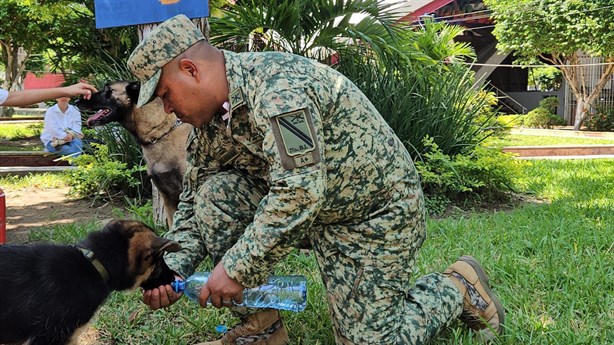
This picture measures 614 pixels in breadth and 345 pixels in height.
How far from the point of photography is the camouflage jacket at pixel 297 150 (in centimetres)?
211

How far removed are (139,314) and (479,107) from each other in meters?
5.10

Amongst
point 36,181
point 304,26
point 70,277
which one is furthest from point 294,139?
point 36,181

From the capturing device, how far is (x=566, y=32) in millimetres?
17969

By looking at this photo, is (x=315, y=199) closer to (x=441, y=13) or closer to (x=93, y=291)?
(x=93, y=291)

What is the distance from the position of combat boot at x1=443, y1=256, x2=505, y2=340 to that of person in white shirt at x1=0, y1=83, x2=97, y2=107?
2750 millimetres

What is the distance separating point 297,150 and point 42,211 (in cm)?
482

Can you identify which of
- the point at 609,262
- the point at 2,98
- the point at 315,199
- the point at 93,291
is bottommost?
the point at 609,262

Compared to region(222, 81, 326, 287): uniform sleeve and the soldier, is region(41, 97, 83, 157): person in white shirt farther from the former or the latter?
region(222, 81, 326, 287): uniform sleeve

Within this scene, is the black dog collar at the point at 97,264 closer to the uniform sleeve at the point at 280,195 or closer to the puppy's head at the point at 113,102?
the uniform sleeve at the point at 280,195

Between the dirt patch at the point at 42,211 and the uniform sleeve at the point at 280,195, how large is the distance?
10.8ft

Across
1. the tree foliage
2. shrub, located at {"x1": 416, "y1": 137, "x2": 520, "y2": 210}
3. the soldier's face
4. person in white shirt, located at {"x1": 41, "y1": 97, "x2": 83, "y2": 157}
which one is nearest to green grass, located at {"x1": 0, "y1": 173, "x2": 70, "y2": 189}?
person in white shirt, located at {"x1": 41, "y1": 97, "x2": 83, "y2": 157}

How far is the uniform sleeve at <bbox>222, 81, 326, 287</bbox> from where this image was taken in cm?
211

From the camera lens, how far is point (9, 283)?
248 cm

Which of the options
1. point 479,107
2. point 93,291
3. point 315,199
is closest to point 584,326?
point 315,199
